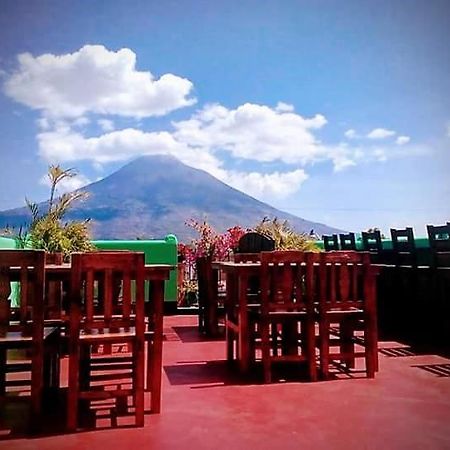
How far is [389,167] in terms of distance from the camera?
36.8 feet

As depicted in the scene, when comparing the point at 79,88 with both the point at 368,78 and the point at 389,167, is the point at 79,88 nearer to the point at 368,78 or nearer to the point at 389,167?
the point at 368,78

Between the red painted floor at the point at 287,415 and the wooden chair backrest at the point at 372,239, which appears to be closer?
the red painted floor at the point at 287,415

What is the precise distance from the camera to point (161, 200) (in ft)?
167

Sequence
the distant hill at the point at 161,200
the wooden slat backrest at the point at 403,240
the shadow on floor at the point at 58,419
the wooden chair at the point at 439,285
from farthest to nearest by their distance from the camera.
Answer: the distant hill at the point at 161,200
the wooden slat backrest at the point at 403,240
the wooden chair at the point at 439,285
the shadow on floor at the point at 58,419

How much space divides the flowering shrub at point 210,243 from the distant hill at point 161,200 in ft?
101

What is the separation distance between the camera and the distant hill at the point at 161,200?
44.5 m

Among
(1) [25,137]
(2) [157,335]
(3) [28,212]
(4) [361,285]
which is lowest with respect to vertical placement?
(2) [157,335]

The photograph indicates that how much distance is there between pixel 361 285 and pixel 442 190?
2676 millimetres

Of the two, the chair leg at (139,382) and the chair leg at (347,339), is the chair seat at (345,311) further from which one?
the chair leg at (139,382)

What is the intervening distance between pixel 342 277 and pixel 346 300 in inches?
6.6

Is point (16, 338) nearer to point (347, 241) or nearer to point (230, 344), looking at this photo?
point (230, 344)

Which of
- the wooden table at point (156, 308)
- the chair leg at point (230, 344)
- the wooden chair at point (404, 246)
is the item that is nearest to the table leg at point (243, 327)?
the chair leg at point (230, 344)

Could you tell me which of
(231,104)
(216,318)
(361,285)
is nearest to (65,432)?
(361,285)

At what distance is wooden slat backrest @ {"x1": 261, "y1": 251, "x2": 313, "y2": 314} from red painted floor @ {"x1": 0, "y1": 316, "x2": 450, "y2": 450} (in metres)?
0.52
